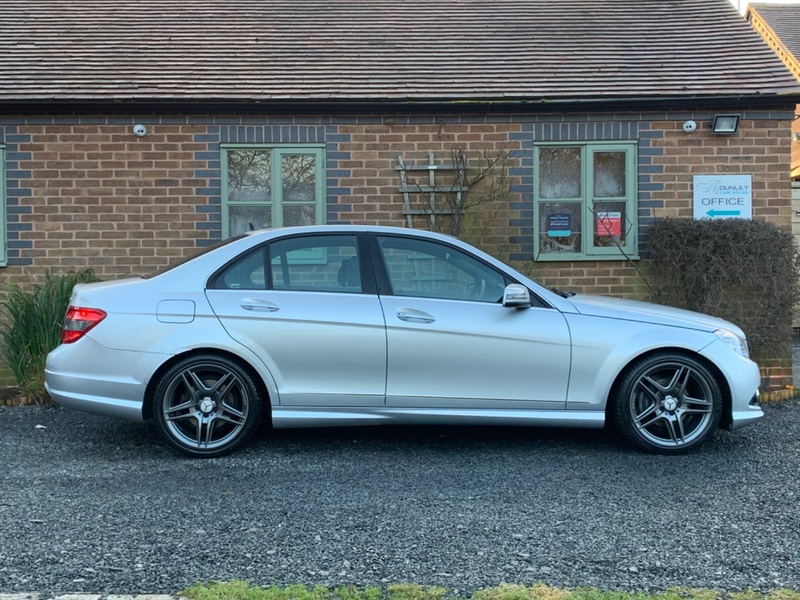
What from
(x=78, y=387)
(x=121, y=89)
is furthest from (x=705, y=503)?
(x=121, y=89)

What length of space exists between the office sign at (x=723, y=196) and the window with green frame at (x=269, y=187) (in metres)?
3.91

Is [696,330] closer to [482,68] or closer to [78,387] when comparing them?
[78,387]

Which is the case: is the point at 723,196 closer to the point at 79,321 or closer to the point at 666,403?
the point at 666,403

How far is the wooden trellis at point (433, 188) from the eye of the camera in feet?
27.0

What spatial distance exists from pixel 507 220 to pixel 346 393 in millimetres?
3723

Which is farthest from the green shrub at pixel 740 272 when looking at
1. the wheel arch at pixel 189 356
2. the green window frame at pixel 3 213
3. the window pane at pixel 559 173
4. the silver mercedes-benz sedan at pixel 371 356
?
the green window frame at pixel 3 213

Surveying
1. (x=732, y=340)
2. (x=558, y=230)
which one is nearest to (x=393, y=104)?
(x=558, y=230)

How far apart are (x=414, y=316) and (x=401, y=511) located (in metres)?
1.40

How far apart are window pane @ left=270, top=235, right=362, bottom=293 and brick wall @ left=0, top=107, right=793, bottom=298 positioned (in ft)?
9.65

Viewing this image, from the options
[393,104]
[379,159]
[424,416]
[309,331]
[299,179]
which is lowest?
[424,416]

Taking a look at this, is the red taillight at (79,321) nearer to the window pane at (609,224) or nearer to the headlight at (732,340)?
the headlight at (732,340)

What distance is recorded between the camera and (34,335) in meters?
7.25

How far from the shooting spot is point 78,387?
5145 mm

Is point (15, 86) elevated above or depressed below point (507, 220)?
above
